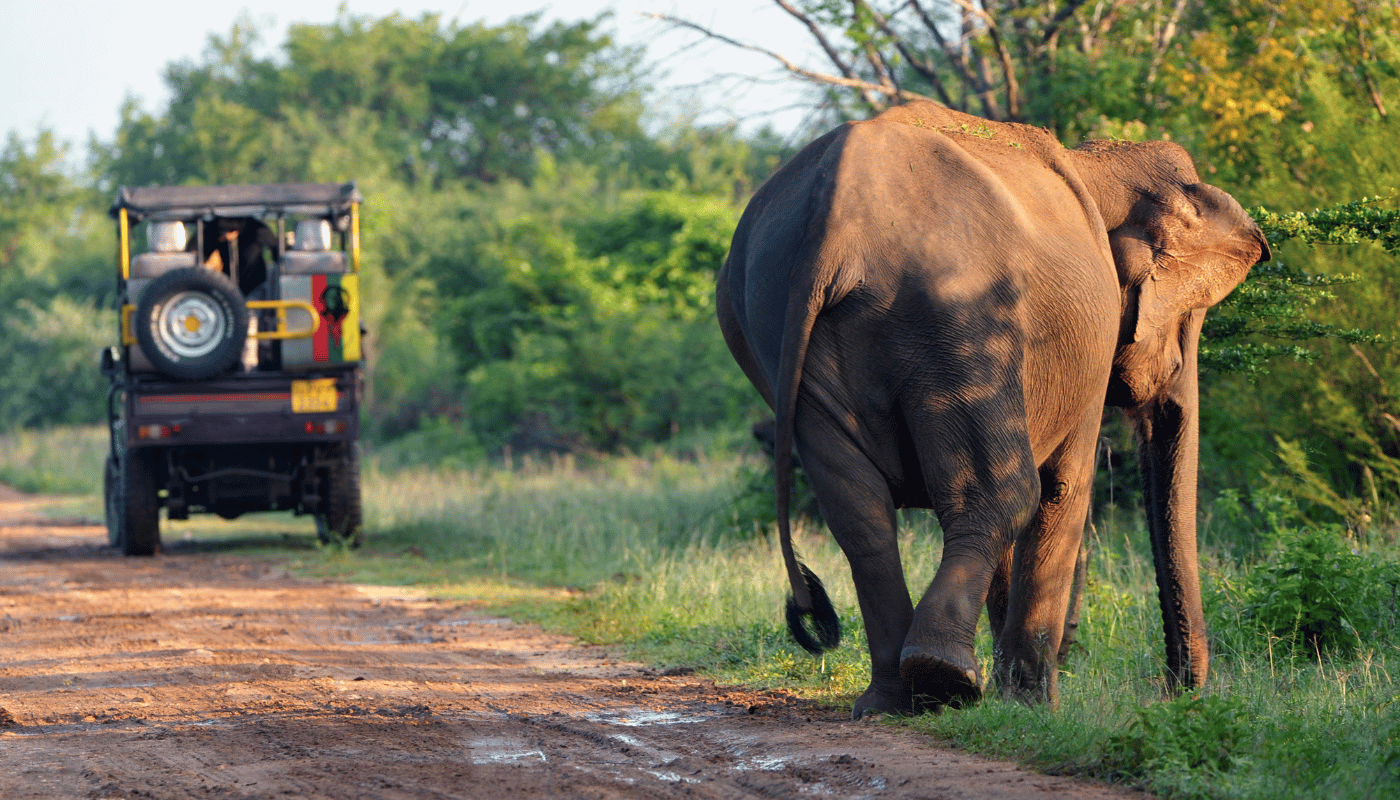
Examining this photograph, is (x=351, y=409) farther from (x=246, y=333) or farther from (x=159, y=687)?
(x=159, y=687)

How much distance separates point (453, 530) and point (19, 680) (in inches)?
279

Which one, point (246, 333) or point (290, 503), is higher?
point (246, 333)

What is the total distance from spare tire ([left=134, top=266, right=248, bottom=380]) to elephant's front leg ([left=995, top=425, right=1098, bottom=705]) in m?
8.45

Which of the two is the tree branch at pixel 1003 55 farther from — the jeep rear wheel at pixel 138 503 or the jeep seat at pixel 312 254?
the jeep rear wheel at pixel 138 503

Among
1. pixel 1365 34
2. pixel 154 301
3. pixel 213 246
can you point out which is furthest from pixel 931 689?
pixel 213 246

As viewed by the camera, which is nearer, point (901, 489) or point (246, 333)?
point (901, 489)

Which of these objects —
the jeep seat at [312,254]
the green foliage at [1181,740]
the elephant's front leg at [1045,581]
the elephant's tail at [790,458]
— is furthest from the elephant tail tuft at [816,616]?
the jeep seat at [312,254]

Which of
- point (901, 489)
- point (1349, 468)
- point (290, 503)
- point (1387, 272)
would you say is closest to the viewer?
point (901, 489)

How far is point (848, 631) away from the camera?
6.60 meters

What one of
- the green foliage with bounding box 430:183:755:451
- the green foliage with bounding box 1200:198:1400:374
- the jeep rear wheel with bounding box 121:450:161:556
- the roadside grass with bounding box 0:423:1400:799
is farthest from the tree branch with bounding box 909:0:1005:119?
the jeep rear wheel with bounding box 121:450:161:556

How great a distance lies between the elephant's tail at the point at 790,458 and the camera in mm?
4492

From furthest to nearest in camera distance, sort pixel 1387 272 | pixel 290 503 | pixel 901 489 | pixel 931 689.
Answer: pixel 290 503
pixel 1387 272
pixel 901 489
pixel 931 689

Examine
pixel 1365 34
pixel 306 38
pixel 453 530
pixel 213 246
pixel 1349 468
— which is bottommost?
pixel 453 530

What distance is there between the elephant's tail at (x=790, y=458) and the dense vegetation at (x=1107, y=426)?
604 mm
